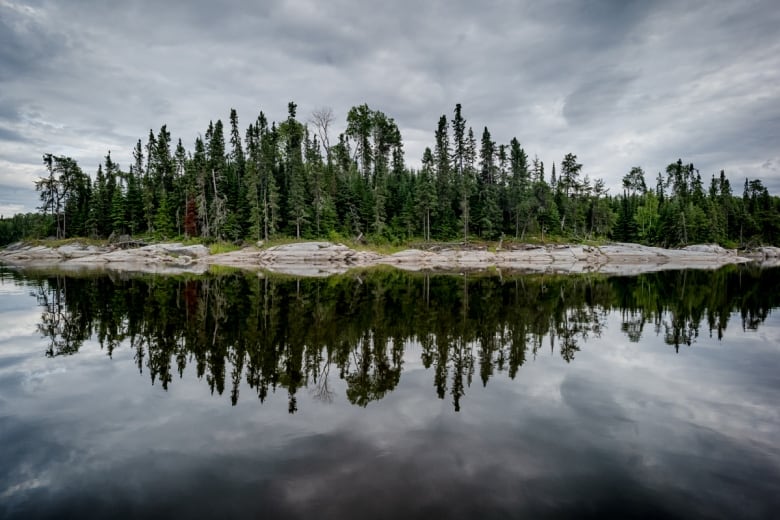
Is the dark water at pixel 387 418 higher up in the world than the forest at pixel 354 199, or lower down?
lower down

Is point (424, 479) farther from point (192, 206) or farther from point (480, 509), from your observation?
point (192, 206)

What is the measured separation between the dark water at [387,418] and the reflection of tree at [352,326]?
0.42ft

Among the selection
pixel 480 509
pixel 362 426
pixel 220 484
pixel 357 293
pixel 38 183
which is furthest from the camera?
pixel 38 183

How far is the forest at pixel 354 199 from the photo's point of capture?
71750 mm

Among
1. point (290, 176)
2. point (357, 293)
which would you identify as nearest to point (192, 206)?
point (290, 176)

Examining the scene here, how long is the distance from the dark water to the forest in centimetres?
5659

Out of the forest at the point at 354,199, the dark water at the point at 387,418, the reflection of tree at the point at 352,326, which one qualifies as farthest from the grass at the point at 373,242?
the dark water at the point at 387,418

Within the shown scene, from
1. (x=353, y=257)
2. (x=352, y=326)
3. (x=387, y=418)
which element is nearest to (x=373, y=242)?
(x=353, y=257)

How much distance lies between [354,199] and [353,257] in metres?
15.0

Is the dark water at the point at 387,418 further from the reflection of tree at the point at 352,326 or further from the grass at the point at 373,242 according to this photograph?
the grass at the point at 373,242

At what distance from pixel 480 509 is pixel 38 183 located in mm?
103836

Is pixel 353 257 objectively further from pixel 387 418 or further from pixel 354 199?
pixel 387 418

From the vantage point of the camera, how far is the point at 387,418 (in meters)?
7.63

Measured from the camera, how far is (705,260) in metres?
73.2
